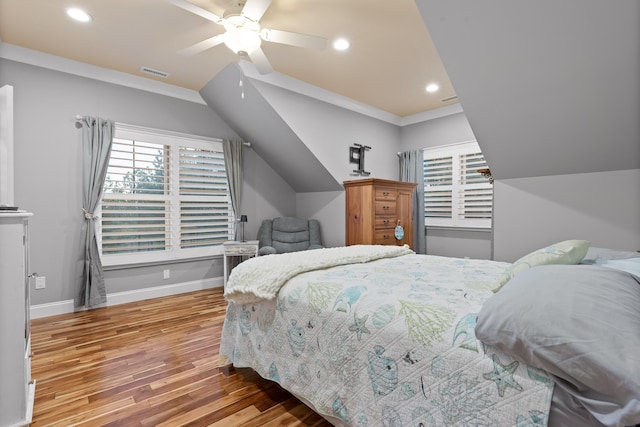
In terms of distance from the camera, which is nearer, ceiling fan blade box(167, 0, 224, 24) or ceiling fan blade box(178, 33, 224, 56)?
ceiling fan blade box(167, 0, 224, 24)

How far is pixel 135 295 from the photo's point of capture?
12.8 ft

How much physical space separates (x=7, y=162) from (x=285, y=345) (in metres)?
1.85

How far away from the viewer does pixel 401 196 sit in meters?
4.88

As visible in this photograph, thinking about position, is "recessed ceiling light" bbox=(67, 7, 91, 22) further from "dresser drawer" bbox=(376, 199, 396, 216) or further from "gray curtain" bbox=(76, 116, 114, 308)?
"dresser drawer" bbox=(376, 199, 396, 216)

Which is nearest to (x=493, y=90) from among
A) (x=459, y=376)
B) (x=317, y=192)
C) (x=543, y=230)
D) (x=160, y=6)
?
(x=543, y=230)

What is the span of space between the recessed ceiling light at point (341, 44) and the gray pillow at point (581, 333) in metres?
2.75

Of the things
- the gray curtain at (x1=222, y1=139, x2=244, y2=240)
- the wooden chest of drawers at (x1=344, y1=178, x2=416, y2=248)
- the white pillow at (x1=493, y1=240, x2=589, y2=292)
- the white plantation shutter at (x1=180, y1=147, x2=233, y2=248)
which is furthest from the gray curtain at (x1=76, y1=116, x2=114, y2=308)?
the white pillow at (x1=493, y1=240, x2=589, y2=292)

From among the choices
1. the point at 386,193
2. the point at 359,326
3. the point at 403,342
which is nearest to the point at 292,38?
the point at 359,326

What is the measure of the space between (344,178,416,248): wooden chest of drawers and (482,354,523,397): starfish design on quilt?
3.32m

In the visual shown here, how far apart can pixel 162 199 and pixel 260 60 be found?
2.35 m

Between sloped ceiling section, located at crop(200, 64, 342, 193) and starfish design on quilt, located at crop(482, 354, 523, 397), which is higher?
sloped ceiling section, located at crop(200, 64, 342, 193)

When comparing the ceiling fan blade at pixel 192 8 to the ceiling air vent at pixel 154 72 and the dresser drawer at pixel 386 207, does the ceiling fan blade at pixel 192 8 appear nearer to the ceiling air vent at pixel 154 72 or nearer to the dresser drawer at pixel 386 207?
the ceiling air vent at pixel 154 72

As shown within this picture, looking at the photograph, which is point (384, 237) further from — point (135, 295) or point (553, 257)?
point (135, 295)

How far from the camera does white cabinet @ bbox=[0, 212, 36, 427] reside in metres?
1.48
